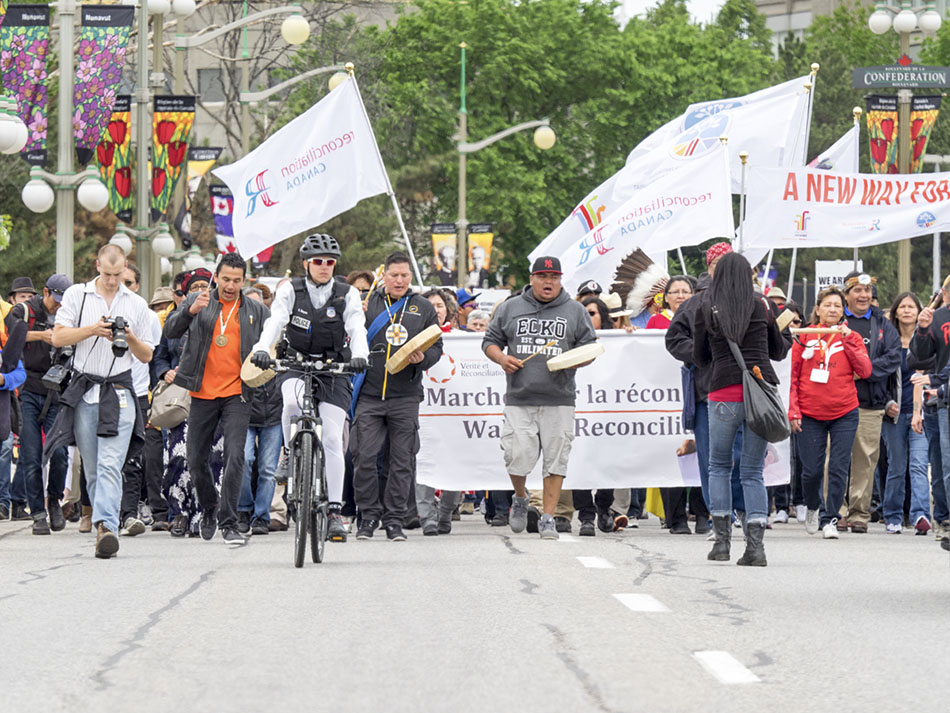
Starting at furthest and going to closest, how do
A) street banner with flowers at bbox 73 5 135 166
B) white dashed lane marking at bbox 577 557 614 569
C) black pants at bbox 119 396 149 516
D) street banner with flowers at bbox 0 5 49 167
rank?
street banner with flowers at bbox 73 5 135 166, street banner with flowers at bbox 0 5 49 167, black pants at bbox 119 396 149 516, white dashed lane marking at bbox 577 557 614 569

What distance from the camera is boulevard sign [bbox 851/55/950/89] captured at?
1041 inches

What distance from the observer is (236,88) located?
53406 millimetres

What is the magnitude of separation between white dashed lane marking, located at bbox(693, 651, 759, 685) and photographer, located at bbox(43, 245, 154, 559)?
5430 mm

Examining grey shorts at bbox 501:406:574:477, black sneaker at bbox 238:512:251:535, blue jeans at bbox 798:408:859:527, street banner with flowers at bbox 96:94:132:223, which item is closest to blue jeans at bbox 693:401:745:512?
grey shorts at bbox 501:406:574:477

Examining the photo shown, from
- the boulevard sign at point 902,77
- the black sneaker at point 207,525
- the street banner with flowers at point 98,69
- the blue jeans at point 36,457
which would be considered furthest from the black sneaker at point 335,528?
the boulevard sign at point 902,77

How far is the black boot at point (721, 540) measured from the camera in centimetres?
1220

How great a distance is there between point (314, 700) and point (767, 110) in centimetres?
1396

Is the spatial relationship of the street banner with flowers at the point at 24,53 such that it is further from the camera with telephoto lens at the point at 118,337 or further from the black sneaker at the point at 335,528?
the black sneaker at the point at 335,528

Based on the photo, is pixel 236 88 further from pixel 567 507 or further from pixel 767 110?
pixel 567 507

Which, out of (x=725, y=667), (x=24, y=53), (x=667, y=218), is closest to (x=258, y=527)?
(x=667, y=218)

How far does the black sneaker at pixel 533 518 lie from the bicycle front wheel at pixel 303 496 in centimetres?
339

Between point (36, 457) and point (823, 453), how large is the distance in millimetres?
6065

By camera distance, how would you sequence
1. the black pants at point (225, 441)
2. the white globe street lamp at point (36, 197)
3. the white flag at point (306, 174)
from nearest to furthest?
the black pants at point (225, 441)
the white flag at point (306, 174)
the white globe street lamp at point (36, 197)

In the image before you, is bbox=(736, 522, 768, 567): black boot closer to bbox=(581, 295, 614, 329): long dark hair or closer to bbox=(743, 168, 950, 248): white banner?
bbox=(581, 295, 614, 329): long dark hair
